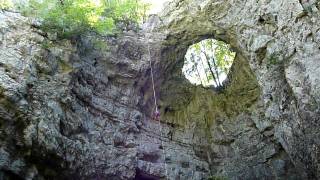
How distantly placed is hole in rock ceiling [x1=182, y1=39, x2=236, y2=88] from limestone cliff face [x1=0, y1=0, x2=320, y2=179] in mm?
1273

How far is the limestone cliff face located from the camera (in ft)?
31.8

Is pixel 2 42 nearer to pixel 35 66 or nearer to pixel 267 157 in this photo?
pixel 35 66

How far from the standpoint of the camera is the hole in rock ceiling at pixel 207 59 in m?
16.5

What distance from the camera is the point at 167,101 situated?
1484 cm

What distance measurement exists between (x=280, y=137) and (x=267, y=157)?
1.66 metres

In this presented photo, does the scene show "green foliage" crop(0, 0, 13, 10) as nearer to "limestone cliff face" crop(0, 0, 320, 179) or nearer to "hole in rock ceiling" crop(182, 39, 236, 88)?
"limestone cliff face" crop(0, 0, 320, 179)

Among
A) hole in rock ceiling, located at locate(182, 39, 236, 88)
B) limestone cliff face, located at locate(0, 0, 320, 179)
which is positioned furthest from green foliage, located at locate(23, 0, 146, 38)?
hole in rock ceiling, located at locate(182, 39, 236, 88)

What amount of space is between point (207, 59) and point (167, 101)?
3.29m

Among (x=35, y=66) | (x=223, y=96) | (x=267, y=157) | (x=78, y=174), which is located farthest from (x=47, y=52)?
(x=267, y=157)

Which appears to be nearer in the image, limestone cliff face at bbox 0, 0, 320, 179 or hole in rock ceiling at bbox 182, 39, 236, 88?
limestone cliff face at bbox 0, 0, 320, 179

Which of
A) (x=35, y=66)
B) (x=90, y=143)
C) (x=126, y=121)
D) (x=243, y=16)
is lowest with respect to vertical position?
(x=90, y=143)

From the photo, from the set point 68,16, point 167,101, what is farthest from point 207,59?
point 68,16

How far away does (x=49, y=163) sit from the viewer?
9.70m

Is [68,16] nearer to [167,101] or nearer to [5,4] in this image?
[5,4]
